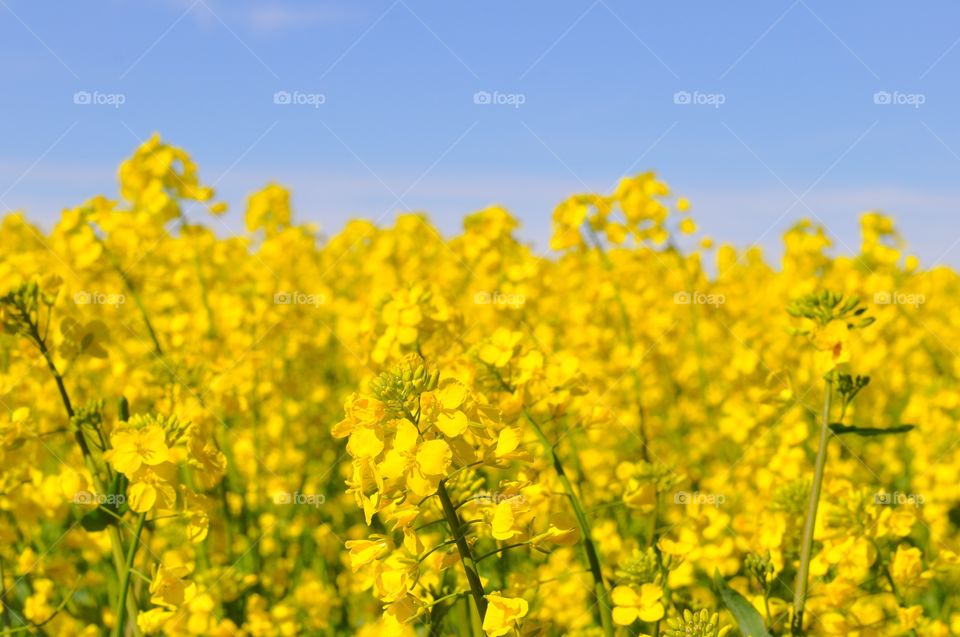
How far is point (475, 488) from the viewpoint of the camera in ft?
7.17

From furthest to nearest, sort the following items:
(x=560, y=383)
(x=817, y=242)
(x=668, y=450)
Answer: (x=817, y=242) < (x=668, y=450) < (x=560, y=383)

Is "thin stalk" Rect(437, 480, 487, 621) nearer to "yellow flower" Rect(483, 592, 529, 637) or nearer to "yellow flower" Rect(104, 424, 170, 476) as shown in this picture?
"yellow flower" Rect(483, 592, 529, 637)

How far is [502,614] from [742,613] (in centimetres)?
60

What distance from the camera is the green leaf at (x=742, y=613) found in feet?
6.21

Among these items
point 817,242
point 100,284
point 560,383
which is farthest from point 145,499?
point 817,242

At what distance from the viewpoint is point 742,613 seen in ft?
6.27

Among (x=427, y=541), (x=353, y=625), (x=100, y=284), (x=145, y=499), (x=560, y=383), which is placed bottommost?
(x=353, y=625)

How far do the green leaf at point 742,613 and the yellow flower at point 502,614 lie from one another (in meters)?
0.51

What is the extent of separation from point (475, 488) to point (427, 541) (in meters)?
2.12

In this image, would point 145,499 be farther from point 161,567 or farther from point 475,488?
point 475,488
